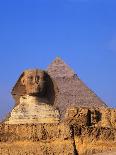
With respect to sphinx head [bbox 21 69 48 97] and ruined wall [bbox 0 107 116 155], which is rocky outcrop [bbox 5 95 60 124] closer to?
sphinx head [bbox 21 69 48 97]

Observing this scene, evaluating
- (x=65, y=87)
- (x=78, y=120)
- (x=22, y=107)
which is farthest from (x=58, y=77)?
(x=78, y=120)

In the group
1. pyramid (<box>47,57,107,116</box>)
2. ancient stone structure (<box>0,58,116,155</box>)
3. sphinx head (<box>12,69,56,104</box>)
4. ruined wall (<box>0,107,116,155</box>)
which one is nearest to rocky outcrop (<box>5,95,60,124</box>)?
sphinx head (<box>12,69,56,104</box>)

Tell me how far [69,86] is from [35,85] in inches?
3105

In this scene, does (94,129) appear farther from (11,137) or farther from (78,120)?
(11,137)

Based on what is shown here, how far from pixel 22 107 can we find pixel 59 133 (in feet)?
35.1

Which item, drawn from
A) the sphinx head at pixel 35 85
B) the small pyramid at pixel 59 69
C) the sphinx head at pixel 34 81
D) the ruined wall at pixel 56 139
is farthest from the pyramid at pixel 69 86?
the ruined wall at pixel 56 139

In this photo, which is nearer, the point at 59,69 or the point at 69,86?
the point at 59,69

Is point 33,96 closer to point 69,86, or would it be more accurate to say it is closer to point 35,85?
point 35,85

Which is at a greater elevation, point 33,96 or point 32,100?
point 33,96

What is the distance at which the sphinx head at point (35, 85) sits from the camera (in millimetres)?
21547

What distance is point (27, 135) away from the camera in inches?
436

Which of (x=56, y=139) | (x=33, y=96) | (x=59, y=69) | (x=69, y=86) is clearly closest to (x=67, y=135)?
(x=56, y=139)

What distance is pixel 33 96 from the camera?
72.2ft

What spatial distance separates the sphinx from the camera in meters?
20.8
